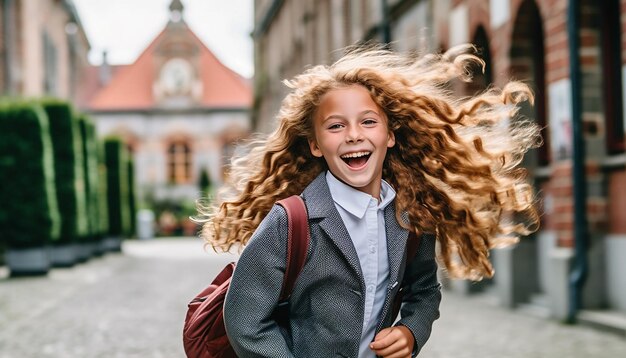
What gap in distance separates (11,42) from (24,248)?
922 centimetres

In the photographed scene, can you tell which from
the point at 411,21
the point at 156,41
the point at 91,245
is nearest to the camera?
the point at 411,21

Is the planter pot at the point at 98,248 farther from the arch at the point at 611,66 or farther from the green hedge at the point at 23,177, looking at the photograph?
the arch at the point at 611,66

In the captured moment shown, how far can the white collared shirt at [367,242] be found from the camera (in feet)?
9.09

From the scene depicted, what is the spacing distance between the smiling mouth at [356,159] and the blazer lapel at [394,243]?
0.17 meters

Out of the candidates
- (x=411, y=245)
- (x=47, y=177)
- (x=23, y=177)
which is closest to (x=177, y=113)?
(x=47, y=177)

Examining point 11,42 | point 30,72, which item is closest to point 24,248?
point 11,42

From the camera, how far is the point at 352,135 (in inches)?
110

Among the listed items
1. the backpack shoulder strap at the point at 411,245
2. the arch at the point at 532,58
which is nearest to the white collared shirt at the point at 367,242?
the backpack shoulder strap at the point at 411,245

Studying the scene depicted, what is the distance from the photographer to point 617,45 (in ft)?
32.1

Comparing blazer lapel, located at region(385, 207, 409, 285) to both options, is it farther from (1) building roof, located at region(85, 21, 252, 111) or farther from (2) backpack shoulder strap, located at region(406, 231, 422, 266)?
(1) building roof, located at region(85, 21, 252, 111)

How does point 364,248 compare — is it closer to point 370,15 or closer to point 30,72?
point 370,15

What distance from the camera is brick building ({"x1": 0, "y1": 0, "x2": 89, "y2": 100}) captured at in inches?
985

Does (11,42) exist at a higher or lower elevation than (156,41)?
lower

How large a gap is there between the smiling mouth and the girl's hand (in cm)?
47
